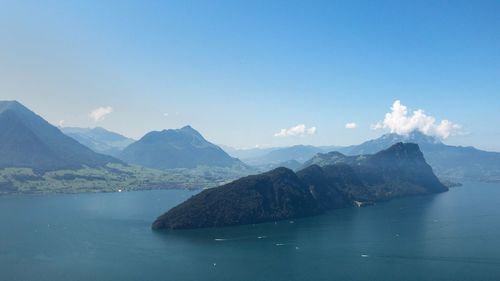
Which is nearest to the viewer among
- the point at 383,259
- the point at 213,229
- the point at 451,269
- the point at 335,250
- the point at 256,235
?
the point at 451,269

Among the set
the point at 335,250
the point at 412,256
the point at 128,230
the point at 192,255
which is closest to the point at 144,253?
the point at 192,255

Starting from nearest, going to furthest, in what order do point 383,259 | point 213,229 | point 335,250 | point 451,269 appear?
point 451,269
point 383,259
point 335,250
point 213,229

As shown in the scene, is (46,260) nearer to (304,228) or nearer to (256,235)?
(256,235)

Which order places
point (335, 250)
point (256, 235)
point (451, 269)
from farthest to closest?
point (256, 235), point (335, 250), point (451, 269)

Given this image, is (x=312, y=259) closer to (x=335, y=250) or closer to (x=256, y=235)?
(x=335, y=250)

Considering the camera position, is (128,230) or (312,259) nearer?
(312,259)

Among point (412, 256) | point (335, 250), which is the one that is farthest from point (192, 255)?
point (412, 256)
